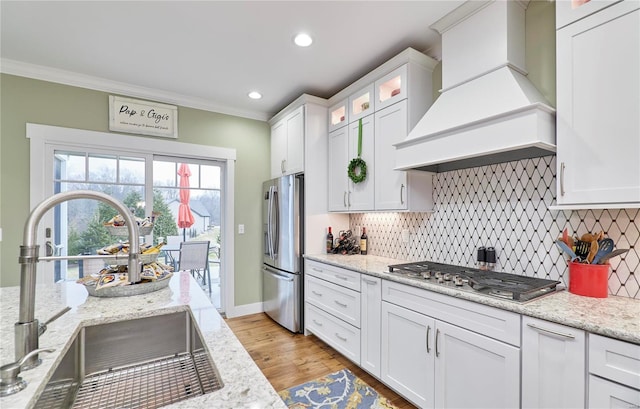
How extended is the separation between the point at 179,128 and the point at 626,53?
3.82 m

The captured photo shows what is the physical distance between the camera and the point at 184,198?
380 centimetres

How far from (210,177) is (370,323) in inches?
109

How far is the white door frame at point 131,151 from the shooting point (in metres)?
2.86

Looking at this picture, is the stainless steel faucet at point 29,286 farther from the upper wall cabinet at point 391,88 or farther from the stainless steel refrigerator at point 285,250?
the stainless steel refrigerator at point 285,250

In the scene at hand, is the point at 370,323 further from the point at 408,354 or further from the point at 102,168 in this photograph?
the point at 102,168

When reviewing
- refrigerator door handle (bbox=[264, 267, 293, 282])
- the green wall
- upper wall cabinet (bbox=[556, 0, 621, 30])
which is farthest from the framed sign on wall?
upper wall cabinet (bbox=[556, 0, 621, 30])

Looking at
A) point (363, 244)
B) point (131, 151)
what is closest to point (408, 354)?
point (363, 244)

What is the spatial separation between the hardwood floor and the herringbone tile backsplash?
1110 millimetres

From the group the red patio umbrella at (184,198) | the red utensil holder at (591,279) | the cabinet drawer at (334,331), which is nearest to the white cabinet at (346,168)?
the cabinet drawer at (334,331)

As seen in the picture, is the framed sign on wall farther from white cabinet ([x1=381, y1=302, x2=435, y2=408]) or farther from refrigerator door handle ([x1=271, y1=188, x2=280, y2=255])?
white cabinet ([x1=381, y1=302, x2=435, y2=408])

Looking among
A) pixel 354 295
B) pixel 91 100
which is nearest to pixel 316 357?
pixel 354 295

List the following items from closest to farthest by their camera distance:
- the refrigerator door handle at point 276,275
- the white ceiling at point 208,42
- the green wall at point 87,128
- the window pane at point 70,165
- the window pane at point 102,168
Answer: the white ceiling at point 208,42 < the green wall at point 87,128 < the window pane at point 70,165 < the window pane at point 102,168 < the refrigerator door handle at point 276,275

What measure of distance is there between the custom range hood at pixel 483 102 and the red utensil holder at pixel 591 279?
659 millimetres

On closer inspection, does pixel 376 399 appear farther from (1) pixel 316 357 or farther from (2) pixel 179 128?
(2) pixel 179 128
